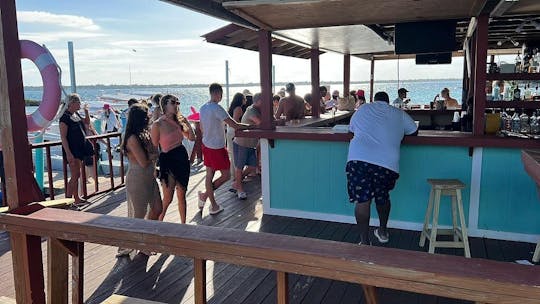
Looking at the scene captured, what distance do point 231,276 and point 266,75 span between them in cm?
232

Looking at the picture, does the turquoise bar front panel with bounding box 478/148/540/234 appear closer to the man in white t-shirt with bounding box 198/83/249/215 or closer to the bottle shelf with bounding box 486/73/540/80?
the bottle shelf with bounding box 486/73/540/80

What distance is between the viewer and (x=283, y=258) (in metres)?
1.44

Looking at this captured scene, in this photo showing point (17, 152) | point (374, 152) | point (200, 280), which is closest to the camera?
point (200, 280)

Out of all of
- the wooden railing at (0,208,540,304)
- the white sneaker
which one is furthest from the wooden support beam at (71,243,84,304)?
the white sneaker

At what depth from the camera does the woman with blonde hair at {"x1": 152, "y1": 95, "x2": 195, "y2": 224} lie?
147 inches

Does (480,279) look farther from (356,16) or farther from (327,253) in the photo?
(356,16)

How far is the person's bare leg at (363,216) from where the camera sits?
3.67 m

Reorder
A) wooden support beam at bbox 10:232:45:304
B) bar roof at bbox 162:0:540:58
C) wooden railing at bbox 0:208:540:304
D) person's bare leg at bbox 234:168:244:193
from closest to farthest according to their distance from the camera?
wooden railing at bbox 0:208:540:304 < wooden support beam at bbox 10:232:45:304 < bar roof at bbox 162:0:540:58 < person's bare leg at bbox 234:168:244:193

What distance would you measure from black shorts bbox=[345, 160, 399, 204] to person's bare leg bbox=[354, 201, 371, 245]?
5 centimetres

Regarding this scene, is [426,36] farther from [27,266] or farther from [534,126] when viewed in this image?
[27,266]

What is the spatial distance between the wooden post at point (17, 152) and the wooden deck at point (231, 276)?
97 centimetres

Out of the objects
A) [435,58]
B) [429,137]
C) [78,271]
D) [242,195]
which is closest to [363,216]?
[429,137]

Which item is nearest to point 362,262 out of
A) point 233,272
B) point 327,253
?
point 327,253

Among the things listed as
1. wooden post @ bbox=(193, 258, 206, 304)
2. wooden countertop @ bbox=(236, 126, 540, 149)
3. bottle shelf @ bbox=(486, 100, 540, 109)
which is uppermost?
bottle shelf @ bbox=(486, 100, 540, 109)
